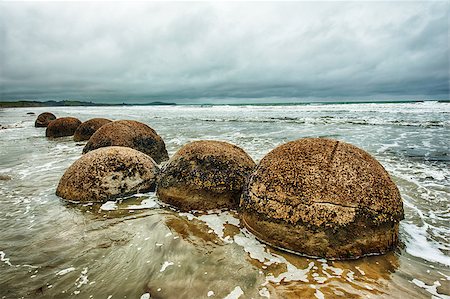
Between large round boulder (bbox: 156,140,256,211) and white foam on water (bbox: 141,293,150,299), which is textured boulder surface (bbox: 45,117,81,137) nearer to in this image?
large round boulder (bbox: 156,140,256,211)

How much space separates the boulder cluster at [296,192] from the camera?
3.18 meters

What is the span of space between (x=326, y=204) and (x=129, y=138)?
214 inches

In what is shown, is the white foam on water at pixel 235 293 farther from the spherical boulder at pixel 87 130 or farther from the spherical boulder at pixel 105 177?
the spherical boulder at pixel 87 130

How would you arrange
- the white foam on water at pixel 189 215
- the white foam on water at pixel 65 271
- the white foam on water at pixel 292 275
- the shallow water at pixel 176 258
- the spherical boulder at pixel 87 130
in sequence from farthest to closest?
the spherical boulder at pixel 87 130 < the white foam on water at pixel 189 215 < the white foam on water at pixel 65 271 < the white foam on water at pixel 292 275 < the shallow water at pixel 176 258

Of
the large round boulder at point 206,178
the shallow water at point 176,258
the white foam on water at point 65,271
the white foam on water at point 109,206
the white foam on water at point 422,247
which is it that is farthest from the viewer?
the white foam on water at point 109,206

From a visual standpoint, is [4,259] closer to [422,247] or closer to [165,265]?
[165,265]

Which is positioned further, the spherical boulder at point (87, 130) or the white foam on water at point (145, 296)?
the spherical boulder at point (87, 130)

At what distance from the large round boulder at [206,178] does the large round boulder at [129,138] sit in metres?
3.01

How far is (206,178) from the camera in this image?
434 centimetres

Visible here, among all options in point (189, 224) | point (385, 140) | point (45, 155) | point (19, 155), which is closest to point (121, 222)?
point (189, 224)

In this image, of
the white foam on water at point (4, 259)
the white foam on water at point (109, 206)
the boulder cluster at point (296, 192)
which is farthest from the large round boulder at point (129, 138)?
the white foam on water at point (4, 259)

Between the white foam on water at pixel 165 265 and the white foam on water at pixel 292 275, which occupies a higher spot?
the white foam on water at pixel 292 275

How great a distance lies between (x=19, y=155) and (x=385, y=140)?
42.5ft

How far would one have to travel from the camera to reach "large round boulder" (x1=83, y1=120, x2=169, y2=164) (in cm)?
726
